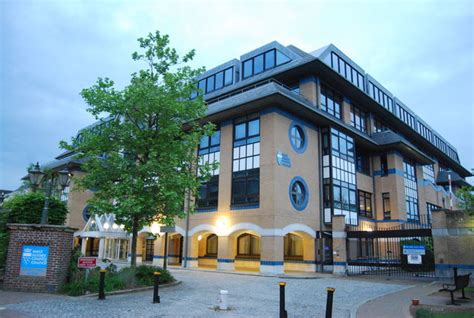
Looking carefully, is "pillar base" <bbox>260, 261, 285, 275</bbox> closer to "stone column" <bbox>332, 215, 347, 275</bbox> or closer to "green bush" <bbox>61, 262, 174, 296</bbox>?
"stone column" <bbox>332, 215, 347, 275</bbox>

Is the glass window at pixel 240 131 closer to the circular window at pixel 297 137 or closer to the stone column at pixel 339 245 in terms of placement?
the circular window at pixel 297 137

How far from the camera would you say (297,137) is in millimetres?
27188

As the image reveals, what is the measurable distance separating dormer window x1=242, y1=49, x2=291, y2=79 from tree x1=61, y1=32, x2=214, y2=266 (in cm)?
1529

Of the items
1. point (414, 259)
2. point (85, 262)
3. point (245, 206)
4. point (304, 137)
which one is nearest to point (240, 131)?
point (304, 137)

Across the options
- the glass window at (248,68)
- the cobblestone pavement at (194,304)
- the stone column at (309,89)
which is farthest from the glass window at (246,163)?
the cobblestone pavement at (194,304)

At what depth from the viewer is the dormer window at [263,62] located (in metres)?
30.3

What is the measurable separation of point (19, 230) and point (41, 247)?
0.98 metres

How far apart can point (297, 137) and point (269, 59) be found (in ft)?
25.8

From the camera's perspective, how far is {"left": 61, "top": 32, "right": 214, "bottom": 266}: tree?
14.7 meters

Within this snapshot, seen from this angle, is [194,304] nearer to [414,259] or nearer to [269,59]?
[414,259]

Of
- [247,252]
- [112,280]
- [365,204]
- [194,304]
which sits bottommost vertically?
[194,304]

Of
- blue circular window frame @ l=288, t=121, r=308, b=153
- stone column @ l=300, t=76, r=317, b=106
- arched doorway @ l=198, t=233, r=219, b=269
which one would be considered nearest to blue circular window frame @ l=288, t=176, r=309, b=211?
blue circular window frame @ l=288, t=121, r=308, b=153

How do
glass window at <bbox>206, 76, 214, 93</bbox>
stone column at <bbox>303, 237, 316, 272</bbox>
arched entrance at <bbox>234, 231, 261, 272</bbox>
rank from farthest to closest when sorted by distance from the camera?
glass window at <bbox>206, 76, 214, 93</bbox>, arched entrance at <bbox>234, 231, 261, 272</bbox>, stone column at <bbox>303, 237, 316, 272</bbox>

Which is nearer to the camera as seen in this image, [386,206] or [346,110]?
[346,110]
